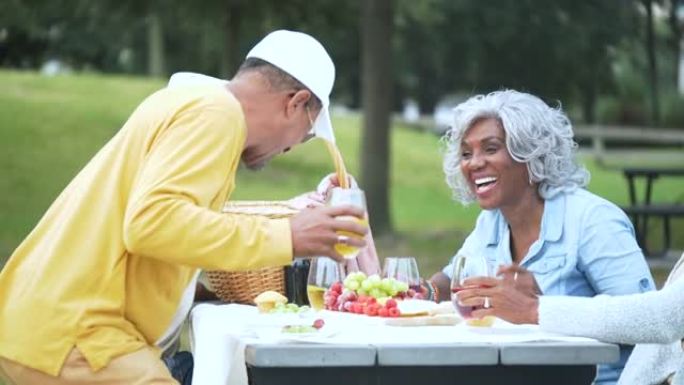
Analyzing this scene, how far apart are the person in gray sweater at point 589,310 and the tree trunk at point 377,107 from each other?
38.0 ft

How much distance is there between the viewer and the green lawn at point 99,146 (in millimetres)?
17156

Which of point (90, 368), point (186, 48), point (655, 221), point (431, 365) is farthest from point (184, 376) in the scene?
point (186, 48)

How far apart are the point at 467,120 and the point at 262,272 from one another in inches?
31.0

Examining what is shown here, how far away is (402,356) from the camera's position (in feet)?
12.6

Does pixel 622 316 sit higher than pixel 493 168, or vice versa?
pixel 493 168

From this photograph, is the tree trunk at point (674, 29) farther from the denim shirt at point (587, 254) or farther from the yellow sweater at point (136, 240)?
the yellow sweater at point (136, 240)

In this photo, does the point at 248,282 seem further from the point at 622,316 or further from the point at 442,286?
the point at 622,316

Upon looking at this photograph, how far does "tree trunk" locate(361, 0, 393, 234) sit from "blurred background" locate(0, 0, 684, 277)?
13 mm

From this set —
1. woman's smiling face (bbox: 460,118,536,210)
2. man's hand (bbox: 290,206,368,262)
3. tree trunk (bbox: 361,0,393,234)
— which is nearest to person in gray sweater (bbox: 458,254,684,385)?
man's hand (bbox: 290,206,368,262)

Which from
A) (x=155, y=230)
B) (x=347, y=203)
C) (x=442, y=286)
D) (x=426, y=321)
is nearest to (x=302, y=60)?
(x=347, y=203)

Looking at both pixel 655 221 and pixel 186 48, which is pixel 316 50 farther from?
pixel 186 48

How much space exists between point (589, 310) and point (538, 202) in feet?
3.75

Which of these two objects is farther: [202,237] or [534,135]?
[534,135]

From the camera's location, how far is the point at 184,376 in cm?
518
